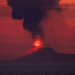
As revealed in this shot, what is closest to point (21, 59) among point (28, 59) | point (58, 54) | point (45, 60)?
point (28, 59)

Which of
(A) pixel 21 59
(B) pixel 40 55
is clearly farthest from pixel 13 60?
(B) pixel 40 55

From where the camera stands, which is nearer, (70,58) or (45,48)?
(45,48)

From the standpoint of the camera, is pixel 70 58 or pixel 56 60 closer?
pixel 56 60

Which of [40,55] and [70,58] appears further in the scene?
[70,58]

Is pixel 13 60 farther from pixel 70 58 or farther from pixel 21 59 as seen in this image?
pixel 70 58

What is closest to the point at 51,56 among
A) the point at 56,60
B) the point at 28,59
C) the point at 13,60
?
the point at 56,60

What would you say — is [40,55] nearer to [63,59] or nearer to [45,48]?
[45,48]

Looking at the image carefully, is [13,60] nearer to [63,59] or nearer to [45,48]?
[45,48]
